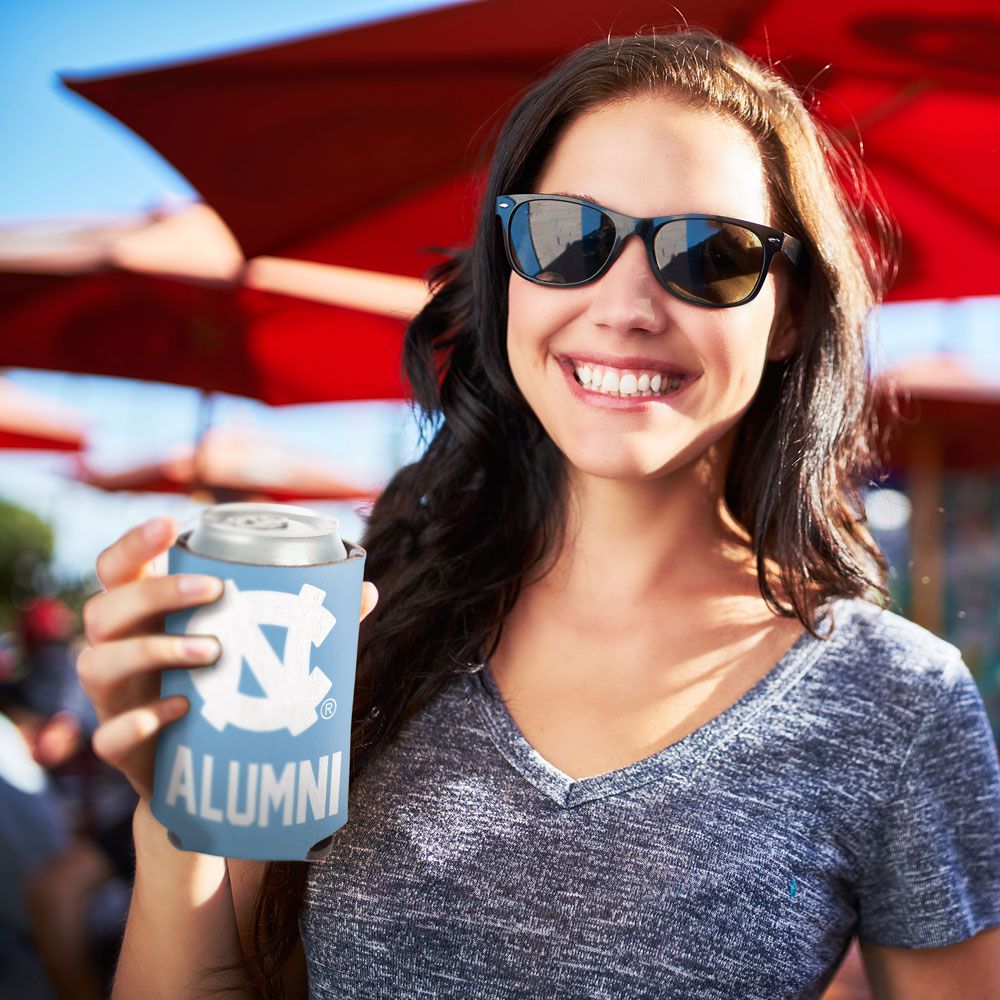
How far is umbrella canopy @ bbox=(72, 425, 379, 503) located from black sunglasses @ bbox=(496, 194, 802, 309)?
255 inches

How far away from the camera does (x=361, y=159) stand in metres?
3.04

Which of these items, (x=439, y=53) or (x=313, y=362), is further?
(x=313, y=362)

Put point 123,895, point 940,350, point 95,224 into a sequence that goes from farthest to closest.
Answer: point 940,350
point 95,224
point 123,895

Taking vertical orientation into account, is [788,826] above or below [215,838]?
below

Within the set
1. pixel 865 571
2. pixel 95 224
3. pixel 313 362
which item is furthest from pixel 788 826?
pixel 95 224

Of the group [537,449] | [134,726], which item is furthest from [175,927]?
[537,449]

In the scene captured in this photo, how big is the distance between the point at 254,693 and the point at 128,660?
0.37 ft

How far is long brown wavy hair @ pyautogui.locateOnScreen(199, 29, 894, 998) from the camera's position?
1.45 metres

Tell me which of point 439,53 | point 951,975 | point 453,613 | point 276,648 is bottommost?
→ point 951,975

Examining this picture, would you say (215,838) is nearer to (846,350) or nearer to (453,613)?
(453,613)

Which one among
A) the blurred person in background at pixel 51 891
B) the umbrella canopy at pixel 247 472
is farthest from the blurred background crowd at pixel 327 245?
the umbrella canopy at pixel 247 472

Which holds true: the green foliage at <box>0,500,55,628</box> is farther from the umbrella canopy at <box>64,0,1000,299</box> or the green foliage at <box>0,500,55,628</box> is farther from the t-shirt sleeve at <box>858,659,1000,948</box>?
the t-shirt sleeve at <box>858,659,1000,948</box>

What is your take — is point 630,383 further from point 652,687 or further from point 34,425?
point 34,425

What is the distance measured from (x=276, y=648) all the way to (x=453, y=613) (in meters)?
0.72
